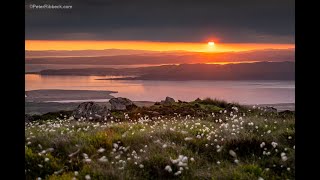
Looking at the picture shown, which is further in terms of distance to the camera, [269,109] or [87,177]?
[269,109]

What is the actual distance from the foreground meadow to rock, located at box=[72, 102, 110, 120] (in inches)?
155

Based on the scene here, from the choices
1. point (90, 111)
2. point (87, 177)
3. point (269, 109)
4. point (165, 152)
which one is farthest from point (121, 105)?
point (87, 177)

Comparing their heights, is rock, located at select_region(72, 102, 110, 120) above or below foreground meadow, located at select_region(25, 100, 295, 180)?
above

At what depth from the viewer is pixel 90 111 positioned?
1833 centimetres

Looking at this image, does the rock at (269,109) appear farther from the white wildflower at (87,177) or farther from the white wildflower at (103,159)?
the white wildflower at (87,177)

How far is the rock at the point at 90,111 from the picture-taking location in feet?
60.1

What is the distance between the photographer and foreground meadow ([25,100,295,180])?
1023cm

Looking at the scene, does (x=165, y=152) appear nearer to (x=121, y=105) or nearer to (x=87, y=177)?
(x=87, y=177)

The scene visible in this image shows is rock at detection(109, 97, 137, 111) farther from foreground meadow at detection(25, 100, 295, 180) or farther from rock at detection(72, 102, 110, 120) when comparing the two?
foreground meadow at detection(25, 100, 295, 180)

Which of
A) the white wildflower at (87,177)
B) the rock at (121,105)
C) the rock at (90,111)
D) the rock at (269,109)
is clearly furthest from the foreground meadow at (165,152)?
the rock at (121,105)

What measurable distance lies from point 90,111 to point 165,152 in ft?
25.1

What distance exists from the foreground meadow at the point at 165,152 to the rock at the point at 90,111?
3.94m

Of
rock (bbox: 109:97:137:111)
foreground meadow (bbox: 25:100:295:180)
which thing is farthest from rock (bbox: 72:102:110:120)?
foreground meadow (bbox: 25:100:295:180)
